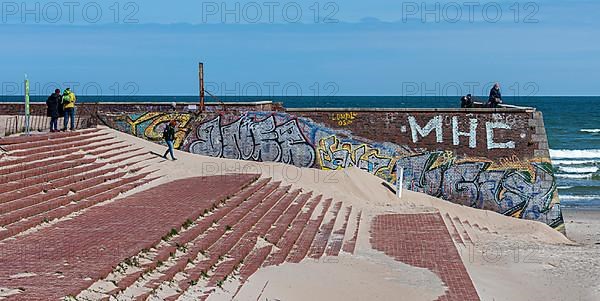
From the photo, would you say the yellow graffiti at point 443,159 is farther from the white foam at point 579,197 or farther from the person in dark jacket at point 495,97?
the white foam at point 579,197

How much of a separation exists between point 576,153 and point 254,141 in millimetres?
28453

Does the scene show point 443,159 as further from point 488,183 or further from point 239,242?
point 239,242

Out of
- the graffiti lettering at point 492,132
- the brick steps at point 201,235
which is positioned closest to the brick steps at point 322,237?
the brick steps at point 201,235

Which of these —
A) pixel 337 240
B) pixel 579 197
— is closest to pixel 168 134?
pixel 337 240

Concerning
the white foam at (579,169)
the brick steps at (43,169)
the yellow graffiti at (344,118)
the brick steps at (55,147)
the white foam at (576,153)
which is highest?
the yellow graffiti at (344,118)

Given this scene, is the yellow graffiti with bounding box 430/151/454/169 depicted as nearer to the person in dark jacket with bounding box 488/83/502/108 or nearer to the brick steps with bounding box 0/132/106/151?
the person in dark jacket with bounding box 488/83/502/108

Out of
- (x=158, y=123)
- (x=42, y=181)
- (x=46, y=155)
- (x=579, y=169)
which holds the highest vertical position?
(x=158, y=123)

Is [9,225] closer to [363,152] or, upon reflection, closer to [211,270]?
[211,270]

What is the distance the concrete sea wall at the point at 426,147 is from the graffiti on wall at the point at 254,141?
3cm

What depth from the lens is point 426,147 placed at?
2281 centimetres

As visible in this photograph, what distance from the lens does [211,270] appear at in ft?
36.9

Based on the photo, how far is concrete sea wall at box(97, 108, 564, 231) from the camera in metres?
22.4

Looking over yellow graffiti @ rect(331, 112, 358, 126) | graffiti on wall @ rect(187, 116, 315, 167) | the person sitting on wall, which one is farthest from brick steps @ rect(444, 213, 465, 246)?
the person sitting on wall

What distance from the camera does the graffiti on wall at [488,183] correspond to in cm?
2241
